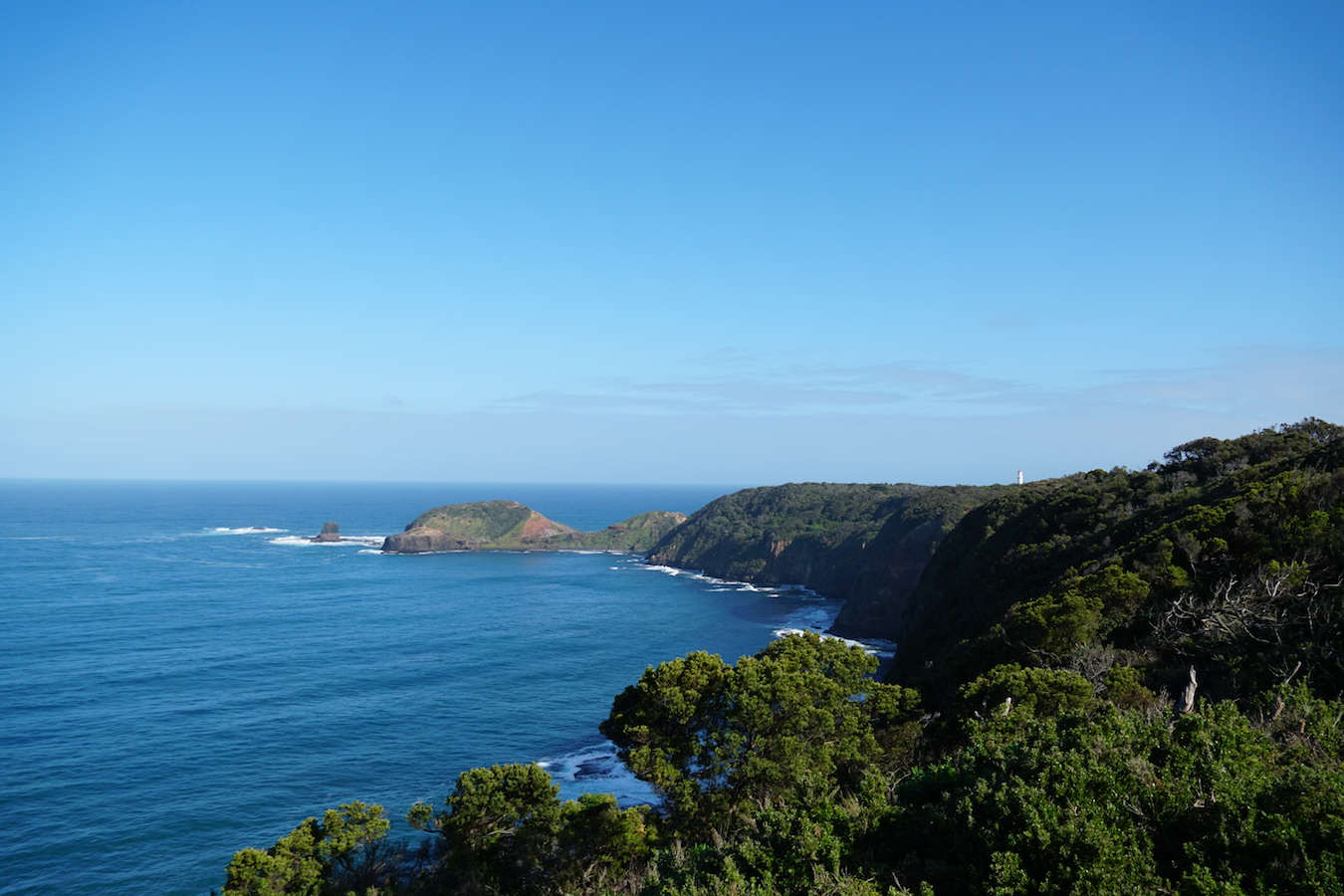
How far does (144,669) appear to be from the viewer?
A: 59.1 meters

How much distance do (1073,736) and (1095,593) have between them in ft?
60.4

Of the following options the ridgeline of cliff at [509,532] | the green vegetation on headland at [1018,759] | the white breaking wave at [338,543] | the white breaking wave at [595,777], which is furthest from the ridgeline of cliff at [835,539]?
the white breaking wave at [338,543]

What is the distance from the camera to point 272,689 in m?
55.9

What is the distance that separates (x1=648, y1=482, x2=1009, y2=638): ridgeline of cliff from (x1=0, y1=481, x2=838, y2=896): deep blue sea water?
723 cm

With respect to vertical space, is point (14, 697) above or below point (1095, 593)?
below

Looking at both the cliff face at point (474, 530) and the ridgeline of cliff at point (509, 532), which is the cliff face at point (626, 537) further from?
the cliff face at point (474, 530)

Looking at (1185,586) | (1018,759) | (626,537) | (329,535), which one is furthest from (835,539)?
(1018,759)

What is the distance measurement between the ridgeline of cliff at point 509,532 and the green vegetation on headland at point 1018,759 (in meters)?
123

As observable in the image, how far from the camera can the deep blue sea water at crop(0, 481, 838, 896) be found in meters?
36.1

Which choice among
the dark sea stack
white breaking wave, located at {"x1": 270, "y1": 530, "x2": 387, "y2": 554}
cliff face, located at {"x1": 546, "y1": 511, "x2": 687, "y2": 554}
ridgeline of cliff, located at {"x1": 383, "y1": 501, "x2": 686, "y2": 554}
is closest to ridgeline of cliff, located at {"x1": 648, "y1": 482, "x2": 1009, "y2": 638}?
cliff face, located at {"x1": 546, "y1": 511, "x2": 687, "y2": 554}

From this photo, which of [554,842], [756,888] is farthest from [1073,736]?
[554,842]

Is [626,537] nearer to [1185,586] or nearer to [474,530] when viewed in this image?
[474,530]

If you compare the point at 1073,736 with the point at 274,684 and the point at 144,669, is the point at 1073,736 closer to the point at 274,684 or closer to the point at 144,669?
the point at 274,684

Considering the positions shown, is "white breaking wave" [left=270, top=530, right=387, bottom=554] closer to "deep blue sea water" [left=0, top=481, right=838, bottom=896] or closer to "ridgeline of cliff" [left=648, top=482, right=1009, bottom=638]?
"deep blue sea water" [left=0, top=481, right=838, bottom=896]
